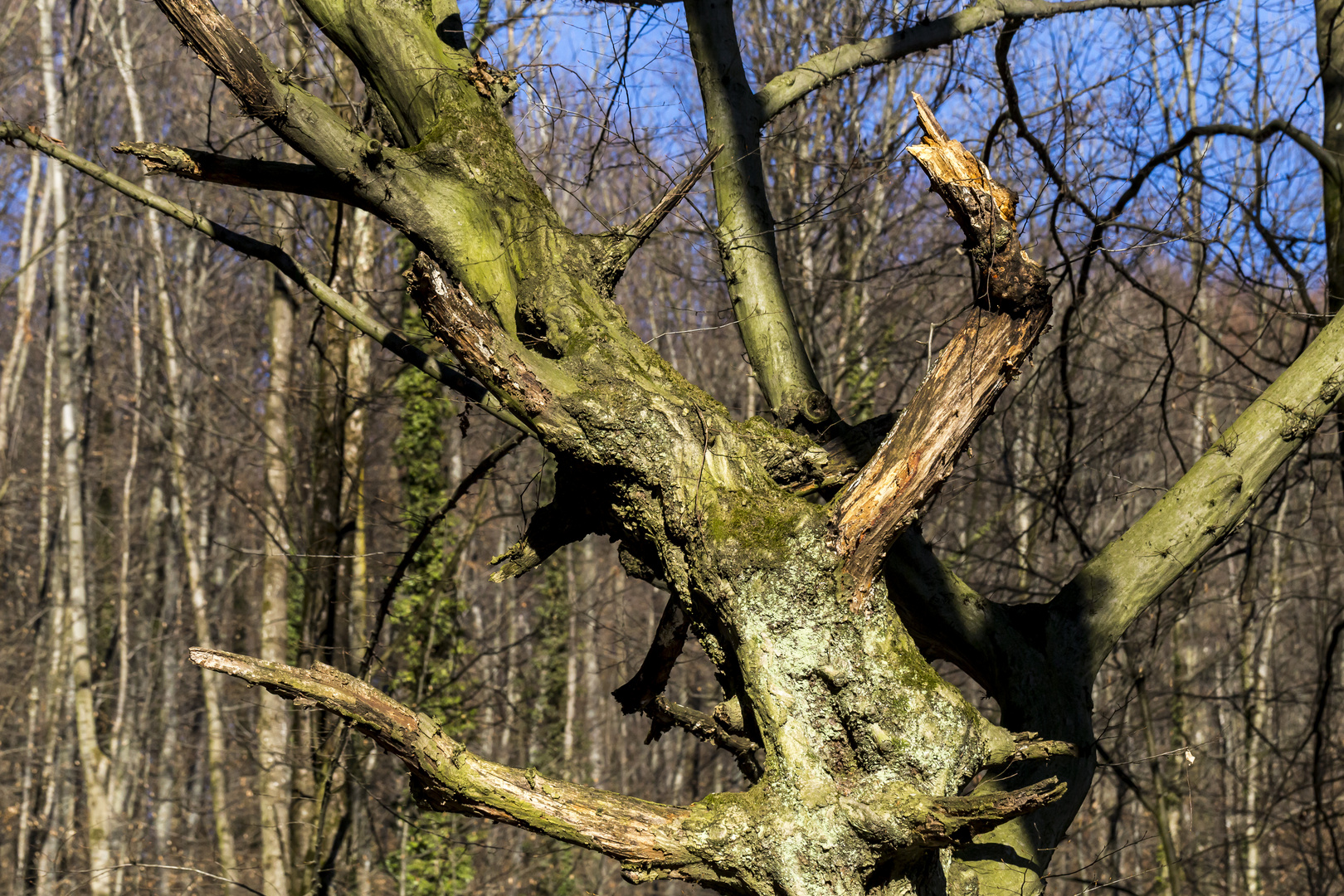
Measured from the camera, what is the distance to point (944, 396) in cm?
204

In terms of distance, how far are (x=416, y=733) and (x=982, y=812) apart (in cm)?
114

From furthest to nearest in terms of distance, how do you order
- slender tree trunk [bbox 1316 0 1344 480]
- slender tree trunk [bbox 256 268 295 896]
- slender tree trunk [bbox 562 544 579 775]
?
slender tree trunk [bbox 562 544 579 775] < slender tree trunk [bbox 256 268 295 896] < slender tree trunk [bbox 1316 0 1344 480]

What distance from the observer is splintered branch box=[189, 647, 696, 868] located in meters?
1.93

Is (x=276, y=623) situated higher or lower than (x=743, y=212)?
lower

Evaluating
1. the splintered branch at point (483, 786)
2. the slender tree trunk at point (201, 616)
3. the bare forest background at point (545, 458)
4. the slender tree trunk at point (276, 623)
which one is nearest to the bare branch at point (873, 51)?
the bare forest background at point (545, 458)

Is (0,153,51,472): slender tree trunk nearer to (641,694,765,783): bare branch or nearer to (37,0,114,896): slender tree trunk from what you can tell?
(37,0,114,896): slender tree trunk

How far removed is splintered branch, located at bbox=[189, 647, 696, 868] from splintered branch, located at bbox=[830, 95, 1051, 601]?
65 cm

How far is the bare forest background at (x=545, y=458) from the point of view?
13.5 ft

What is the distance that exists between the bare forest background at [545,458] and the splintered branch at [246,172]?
0.23 meters

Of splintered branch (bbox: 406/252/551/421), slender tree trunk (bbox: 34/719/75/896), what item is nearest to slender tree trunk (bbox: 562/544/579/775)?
slender tree trunk (bbox: 34/719/75/896)

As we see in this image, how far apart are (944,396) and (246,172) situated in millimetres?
1841

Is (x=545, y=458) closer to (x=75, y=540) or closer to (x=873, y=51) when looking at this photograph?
(x=873, y=51)

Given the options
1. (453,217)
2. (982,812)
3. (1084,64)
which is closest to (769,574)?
(982,812)

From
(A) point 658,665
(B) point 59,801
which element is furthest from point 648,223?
(B) point 59,801
